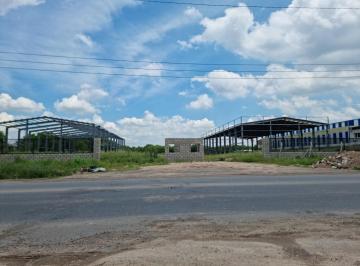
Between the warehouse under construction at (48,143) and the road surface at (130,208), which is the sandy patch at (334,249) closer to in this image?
the road surface at (130,208)

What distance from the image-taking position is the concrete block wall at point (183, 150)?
46.2 m

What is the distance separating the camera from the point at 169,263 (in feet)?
18.2

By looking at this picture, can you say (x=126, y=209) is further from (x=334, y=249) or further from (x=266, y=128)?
(x=266, y=128)

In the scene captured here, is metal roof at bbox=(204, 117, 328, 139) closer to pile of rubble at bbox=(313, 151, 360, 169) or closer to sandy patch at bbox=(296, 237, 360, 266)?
pile of rubble at bbox=(313, 151, 360, 169)

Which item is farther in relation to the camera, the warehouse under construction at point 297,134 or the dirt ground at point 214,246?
the warehouse under construction at point 297,134

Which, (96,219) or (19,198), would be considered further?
(19,198)

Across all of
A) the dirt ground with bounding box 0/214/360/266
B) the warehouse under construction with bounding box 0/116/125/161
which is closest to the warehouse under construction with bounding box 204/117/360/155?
the warehouse under construction with bounding box 0/116/125/161

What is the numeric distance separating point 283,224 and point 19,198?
343 inches

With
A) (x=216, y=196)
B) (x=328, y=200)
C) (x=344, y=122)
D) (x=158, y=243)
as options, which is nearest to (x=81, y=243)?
(x=158, y=243)

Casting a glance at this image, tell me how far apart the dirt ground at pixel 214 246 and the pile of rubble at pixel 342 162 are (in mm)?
23136

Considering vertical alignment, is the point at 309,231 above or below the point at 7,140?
below

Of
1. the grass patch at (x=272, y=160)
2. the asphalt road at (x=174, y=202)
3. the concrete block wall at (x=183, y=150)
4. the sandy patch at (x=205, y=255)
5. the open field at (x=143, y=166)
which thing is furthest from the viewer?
the concrete block wall at (x=183, y=150)

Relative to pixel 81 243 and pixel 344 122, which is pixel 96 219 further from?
pixel 344 122

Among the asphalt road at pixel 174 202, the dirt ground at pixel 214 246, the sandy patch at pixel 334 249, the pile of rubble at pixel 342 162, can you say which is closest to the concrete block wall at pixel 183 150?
the pile of rubble at pixel 342 162
